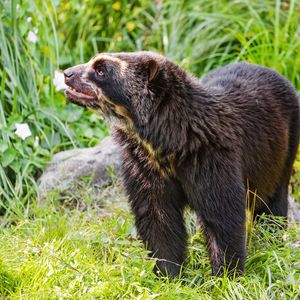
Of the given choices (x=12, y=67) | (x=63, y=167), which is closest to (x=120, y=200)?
(x=63, y=167)

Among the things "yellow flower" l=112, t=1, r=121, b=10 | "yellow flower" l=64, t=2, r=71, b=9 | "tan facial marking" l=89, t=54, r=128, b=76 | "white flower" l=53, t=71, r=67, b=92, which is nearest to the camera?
"tan facial marking" l=89, t=54, r=128, b=76

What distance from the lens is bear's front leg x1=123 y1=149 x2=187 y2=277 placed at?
474 centimetres

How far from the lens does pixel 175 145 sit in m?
4.61

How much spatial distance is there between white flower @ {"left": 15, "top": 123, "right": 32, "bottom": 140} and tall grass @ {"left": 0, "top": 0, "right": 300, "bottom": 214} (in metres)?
0.07

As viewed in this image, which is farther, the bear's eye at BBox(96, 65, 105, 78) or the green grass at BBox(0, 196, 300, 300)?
the bear's eye at BBox(96, 65, 105, 78)

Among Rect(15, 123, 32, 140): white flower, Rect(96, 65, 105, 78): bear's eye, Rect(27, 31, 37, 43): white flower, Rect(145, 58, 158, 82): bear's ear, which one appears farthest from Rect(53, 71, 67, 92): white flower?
Result: Rect(145, 58, 158, 82): bear's ear

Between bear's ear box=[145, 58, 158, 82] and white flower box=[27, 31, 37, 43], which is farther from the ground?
bear's ear box=[145, 58, 158, 82]

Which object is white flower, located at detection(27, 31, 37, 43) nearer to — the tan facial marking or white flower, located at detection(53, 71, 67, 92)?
white flower, located at detection(53, 71, 67, 92)

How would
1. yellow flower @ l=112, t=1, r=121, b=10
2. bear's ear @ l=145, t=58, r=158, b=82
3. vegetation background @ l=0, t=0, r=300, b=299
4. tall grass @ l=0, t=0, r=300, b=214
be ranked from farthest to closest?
yellow flower @ l=112, t=1, r=121, b=10
tall grass @ l=0, t=0, r=300, b=214
bear's ear @ l=145, t=58, r=158, b=82
vegetation background @ l=0, t=0, r=300, b=299

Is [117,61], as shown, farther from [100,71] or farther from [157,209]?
[157,209]

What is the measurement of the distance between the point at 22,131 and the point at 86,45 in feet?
6.74

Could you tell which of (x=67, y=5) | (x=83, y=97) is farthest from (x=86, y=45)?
(x=83, y=97)

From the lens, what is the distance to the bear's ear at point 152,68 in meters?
4.55

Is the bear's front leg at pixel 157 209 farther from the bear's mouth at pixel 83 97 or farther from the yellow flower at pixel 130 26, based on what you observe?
the yellow flower at pixel 130 26
